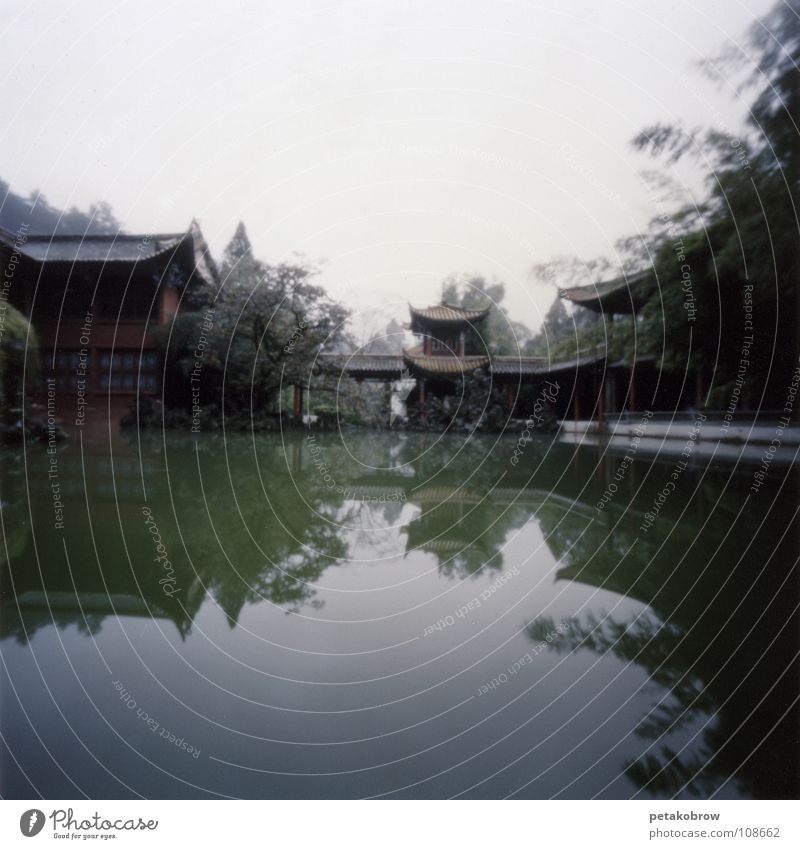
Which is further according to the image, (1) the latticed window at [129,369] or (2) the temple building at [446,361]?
(2) the temple building at [446,361]

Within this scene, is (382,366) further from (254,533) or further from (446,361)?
(254,533)

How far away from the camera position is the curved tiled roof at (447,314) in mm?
3320

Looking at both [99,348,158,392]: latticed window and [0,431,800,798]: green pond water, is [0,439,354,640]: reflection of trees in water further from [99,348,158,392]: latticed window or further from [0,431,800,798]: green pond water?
[99,348,158,392]: latticed window

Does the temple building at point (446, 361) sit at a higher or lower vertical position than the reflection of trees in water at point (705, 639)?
higher

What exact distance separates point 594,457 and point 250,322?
2.34 meters

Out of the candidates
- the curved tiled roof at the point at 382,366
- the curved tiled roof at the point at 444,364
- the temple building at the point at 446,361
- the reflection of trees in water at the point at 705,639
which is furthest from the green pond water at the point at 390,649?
the curved tiled roof at the point at 444,364

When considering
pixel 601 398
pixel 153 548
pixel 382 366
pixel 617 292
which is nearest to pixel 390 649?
pixel 153 548

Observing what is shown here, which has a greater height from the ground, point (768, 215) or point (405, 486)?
point (768, 215)

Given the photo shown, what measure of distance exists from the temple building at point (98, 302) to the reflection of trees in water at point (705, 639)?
138 cm

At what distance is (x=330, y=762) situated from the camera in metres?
0.71

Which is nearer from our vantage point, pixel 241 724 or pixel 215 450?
pixel 241 724

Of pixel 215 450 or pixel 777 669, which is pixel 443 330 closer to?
pixel 215 450

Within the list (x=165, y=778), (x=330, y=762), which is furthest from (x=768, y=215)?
(x=165, y=778)

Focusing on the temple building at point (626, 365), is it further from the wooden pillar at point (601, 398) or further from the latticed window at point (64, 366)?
the latticed window at point (64, 366)
